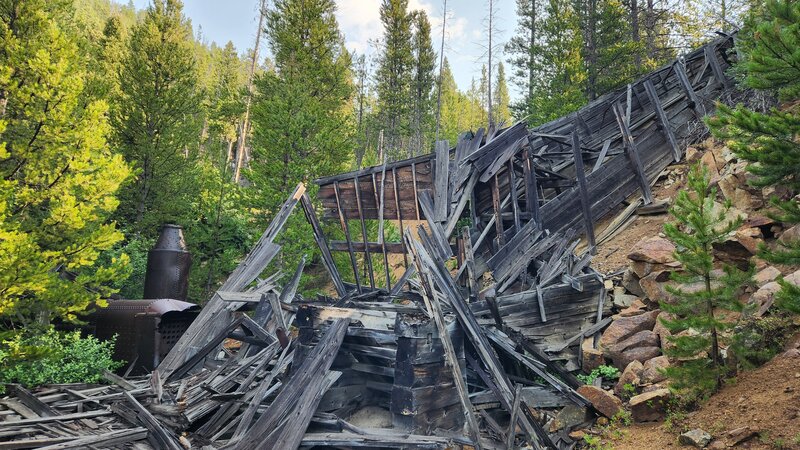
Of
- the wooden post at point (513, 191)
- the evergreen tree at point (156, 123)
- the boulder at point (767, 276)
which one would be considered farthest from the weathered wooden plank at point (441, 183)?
the evergreen tree at point (156, 123)

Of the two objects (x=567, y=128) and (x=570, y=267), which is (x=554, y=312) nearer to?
(x=570, y=267)

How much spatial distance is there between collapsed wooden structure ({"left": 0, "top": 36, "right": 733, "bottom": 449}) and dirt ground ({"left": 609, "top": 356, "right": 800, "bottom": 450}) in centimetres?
118

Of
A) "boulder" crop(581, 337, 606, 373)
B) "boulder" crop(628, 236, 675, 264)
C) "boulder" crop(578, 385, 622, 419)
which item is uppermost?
"boulder" crop(628, 236, 675, 264)

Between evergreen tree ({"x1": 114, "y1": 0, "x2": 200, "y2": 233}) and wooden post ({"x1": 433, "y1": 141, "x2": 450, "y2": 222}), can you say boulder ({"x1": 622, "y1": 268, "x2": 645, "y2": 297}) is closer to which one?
wooden post ({"x1": 433, "y1": 141, "x2": 450, "y2": 222})

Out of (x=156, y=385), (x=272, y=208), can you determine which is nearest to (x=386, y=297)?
(x=156, y=385)

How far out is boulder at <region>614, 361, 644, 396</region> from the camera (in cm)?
661

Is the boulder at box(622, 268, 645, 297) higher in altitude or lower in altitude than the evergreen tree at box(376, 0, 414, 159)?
lower

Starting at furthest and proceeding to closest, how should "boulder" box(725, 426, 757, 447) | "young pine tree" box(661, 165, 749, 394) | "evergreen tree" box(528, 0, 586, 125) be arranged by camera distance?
"evergreen tree" box(528, 0, 586, 125)
"young pine tree" box(661, 165, 749, 394)
"boulder" box(725, 426, 757, 447)

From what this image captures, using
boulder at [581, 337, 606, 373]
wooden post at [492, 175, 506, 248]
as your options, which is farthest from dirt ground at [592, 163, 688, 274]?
boulder at [581, 337, 606, 373]

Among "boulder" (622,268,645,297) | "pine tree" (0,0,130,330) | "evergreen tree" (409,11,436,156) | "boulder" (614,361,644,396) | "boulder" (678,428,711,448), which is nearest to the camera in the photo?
"boulder" (678,428,711,448)

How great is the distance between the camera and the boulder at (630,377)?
661 centimetres

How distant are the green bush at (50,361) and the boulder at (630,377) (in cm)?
937

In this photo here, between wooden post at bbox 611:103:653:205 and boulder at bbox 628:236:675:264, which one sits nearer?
boulder at bbox 628:236:675:264

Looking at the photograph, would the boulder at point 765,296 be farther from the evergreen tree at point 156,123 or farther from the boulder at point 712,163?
the evergreen tree at point 156,123
